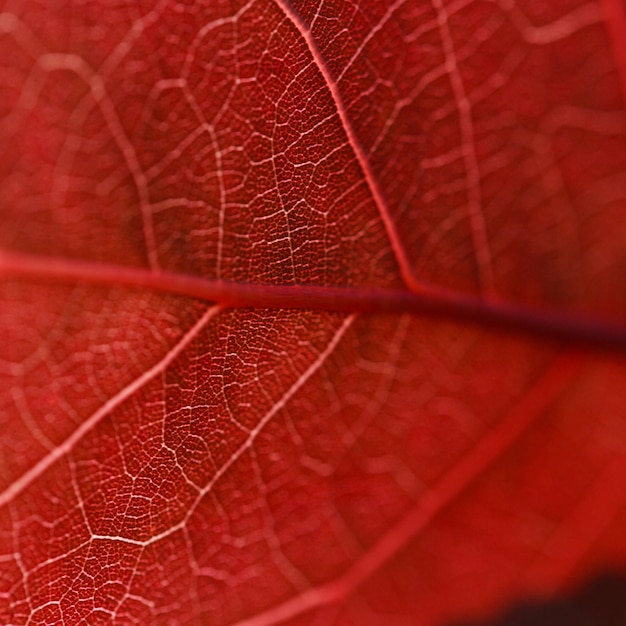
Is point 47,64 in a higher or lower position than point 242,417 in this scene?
higher

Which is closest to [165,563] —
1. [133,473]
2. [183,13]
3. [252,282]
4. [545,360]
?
[133,473]

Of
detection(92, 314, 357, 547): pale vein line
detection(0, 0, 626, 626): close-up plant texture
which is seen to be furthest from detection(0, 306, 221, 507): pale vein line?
detection(92, 314, 357, 547): pale vein line

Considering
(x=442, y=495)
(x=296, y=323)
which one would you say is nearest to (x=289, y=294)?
(x=296, y=323)

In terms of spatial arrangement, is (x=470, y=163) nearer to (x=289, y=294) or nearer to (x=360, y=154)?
(x=360, y=154)

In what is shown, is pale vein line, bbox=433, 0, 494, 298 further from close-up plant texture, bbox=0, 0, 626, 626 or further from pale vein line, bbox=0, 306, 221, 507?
pale vein line, bbox=0, 306, 221, 507

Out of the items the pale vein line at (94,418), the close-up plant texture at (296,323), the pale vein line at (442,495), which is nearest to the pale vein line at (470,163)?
the close-up plant texture at (296,323)

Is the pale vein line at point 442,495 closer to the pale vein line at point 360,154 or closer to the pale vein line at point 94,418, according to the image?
the pale vein line at point 360,154

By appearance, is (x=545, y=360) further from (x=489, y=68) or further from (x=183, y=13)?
(x=183, y=13)
